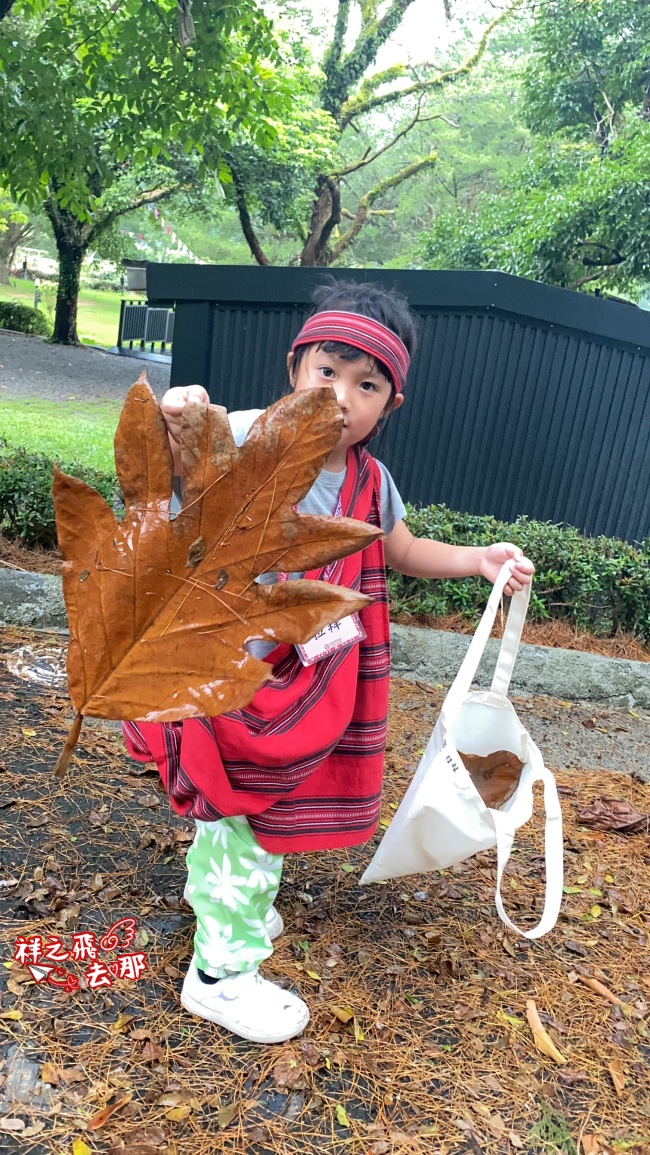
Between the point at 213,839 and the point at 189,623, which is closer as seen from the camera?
the point at 189,623

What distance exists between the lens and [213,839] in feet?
5.38

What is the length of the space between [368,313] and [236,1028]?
1.51 m

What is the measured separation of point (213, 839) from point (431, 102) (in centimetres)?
2501

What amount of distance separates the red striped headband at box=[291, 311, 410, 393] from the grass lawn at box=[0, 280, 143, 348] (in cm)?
1849

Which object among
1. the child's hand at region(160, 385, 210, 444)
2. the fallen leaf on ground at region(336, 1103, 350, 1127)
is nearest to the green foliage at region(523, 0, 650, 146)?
the child's hand at region(160, 385, 210, 444)

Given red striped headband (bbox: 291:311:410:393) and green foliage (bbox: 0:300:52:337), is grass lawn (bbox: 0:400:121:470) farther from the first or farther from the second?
red striped headband (bbox: 291:311:410:393)

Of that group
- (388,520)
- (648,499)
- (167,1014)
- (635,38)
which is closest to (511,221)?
(635,38)

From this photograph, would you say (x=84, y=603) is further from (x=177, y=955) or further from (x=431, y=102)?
(x=431, y=102)

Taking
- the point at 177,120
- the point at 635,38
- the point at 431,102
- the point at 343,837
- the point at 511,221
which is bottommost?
the point at 343,837

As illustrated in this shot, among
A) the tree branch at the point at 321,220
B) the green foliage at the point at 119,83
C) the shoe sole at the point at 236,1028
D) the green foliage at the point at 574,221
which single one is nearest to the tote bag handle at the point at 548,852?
the shoe sole at the point at 236,1028

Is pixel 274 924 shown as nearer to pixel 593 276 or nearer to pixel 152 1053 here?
pixel 152 1053

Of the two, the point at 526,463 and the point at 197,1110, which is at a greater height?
the point at 526,463

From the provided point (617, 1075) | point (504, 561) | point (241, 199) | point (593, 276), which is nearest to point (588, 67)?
point (593, 276)

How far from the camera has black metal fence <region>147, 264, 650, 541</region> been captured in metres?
5.50
